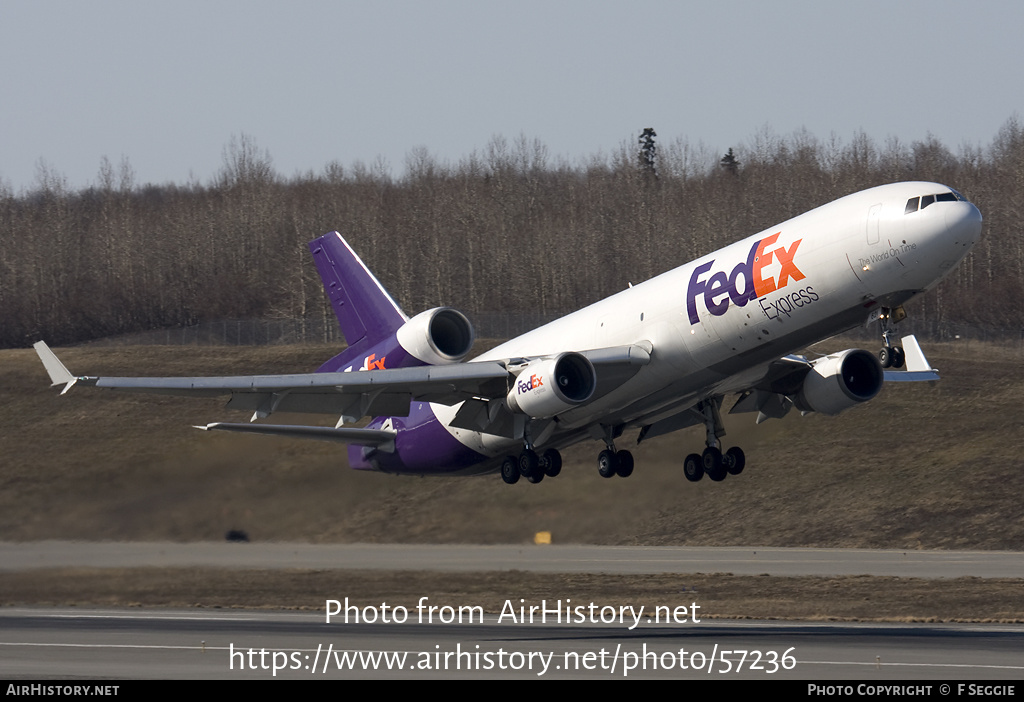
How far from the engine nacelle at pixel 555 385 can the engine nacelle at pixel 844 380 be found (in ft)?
19.8

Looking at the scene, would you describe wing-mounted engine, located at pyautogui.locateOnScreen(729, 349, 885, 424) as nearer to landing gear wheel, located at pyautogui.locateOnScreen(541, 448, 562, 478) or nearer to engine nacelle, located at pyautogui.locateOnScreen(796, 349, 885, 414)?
engine nacelle, located at pyautogui.locateOnScreen(796, 349, 885, 414)

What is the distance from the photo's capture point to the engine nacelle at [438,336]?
3059 centimetres

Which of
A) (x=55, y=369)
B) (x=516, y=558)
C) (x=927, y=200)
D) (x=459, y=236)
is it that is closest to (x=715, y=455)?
(x=927, y=200)

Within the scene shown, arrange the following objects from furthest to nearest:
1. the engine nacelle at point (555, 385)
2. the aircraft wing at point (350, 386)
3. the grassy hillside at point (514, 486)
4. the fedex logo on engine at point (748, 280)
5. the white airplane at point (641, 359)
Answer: the grassy hillside at point (514, 486) < the aircraft wing at point (350, 386) < the engine nacelle at point (555, 385) < the fedex logo on engine at point (748, 280) < the white airplane at point (641, 359)

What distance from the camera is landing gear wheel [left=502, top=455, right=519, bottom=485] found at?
102ft

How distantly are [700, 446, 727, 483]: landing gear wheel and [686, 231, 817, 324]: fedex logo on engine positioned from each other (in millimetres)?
5710

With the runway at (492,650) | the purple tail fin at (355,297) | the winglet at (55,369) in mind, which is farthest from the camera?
the purple tail fin at (355,297)

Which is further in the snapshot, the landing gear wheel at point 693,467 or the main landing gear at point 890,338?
the landing gear wheel at point 693,467

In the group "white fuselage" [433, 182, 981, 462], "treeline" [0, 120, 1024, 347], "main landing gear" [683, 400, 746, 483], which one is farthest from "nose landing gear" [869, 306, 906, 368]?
"treeline" [0, 120, 1024, 347]

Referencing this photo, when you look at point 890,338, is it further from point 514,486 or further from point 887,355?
point 514,486

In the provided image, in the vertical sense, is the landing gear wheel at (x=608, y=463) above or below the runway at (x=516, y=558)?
above

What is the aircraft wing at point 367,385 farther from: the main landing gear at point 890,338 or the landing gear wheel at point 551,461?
the main landing gear at point 890,338

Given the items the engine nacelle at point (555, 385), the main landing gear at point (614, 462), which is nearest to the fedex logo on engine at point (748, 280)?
the engine nacelle at point (555, 385)

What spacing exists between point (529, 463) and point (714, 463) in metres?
4.73
